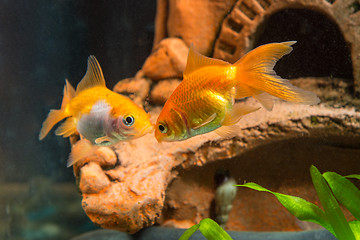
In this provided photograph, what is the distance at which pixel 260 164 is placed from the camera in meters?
1.79

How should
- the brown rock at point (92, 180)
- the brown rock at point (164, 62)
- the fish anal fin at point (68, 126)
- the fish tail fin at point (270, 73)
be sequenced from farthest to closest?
the brown rock at point (164, 62), the brown rock at point (92, 180), the fish anal fin at point (68, 126), the fish tail fin at point (270, 73)

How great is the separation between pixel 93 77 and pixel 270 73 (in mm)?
741

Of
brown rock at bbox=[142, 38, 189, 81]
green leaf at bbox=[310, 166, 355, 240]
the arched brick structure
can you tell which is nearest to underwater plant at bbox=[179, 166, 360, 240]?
green leaf at bbox=[310, 166, 355, 240]

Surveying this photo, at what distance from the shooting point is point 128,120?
3.43 ft

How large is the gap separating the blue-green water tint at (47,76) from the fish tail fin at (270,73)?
864mm

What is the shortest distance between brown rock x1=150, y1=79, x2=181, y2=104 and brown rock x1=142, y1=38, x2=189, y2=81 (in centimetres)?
7

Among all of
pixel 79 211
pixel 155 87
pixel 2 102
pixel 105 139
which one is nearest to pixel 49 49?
pixel 2 102

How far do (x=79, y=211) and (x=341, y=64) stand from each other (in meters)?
2.65

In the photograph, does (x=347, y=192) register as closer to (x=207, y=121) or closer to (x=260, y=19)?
(x=207, y=121)

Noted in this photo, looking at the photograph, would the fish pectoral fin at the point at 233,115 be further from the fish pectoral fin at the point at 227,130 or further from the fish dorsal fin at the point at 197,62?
the fish dorsal fin at the point at 197,62

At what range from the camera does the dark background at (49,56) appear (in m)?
1.78

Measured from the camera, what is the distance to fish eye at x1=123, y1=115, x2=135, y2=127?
3.42ft

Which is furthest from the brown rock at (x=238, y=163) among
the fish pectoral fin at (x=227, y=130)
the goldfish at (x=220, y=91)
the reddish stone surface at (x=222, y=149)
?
the goldfish at (x=220, y=91)

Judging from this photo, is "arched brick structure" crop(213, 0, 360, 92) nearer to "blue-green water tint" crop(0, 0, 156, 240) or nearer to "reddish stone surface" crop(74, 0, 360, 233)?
"reddish stone surface" crop(74, 0, 360, 233)
